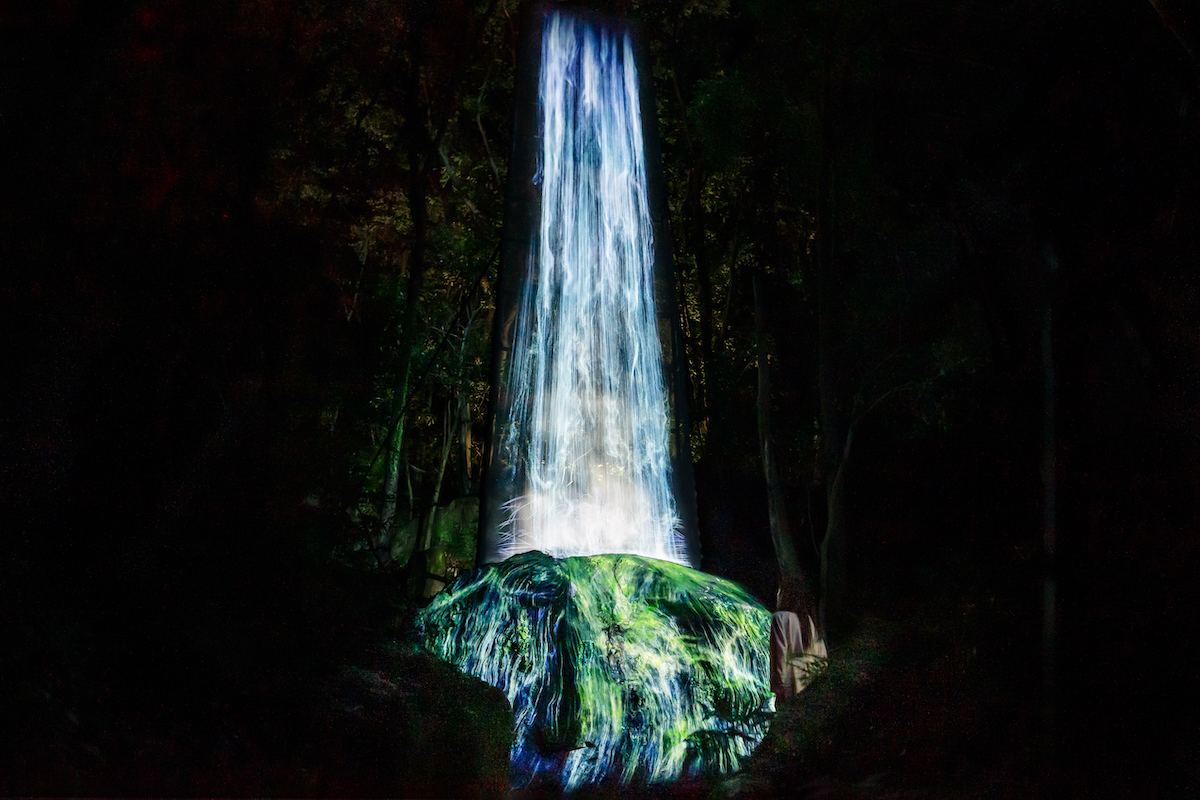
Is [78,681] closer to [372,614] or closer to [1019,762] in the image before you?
[372,614]

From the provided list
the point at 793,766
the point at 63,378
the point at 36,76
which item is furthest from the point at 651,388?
the point at 36,76

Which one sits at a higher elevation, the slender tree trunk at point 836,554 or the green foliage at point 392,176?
the green foliage at point 392,176

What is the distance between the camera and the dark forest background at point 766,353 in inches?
298

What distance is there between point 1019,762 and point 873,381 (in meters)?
5.60

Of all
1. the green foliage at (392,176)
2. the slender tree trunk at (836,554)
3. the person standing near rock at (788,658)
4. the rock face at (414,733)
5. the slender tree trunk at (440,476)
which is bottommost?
the rock face at (414,733)

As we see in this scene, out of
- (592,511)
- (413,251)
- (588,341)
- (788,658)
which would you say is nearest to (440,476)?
(413,251)

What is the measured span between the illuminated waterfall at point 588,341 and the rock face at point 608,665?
434mm

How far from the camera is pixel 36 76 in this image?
26.9ft

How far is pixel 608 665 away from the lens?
812 centimetres

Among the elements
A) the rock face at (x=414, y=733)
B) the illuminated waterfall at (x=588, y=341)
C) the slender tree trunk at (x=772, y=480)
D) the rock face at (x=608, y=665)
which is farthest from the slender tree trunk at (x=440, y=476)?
the rock face at (x=608, y=665)

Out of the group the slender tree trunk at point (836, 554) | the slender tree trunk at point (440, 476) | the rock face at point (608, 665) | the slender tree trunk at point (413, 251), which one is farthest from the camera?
the slender tree trunk at point (440, 476)

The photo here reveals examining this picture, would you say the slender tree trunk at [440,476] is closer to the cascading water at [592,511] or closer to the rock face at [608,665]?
the cascading water at [592,511]

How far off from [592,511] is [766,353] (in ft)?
14.6

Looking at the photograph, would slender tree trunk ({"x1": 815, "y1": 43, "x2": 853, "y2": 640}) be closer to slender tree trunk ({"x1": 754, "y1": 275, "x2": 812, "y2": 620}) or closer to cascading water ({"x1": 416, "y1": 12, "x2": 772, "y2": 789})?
slender tree trunk ({"x1": 754, "y1": 275, "x2": 812, "y2": 620})
